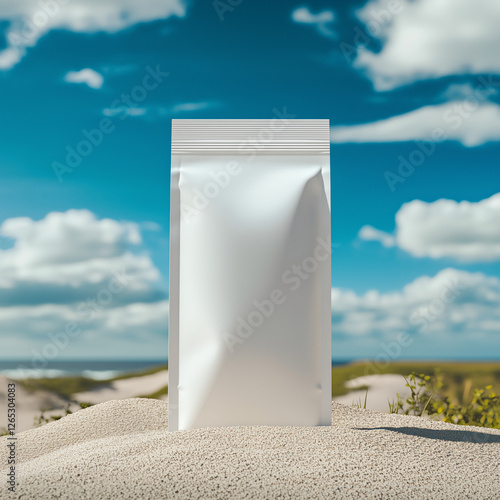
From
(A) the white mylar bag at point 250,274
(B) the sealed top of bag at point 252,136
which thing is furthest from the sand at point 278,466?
(B) the sealed top of bag at point 252,136

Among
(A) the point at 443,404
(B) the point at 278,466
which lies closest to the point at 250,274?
(B) the point at 278,466

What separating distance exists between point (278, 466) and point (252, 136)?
8.96 ft

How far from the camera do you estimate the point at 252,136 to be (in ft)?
15.1

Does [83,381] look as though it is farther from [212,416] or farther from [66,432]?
[212,416]

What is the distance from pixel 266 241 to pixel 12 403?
87.4 inches

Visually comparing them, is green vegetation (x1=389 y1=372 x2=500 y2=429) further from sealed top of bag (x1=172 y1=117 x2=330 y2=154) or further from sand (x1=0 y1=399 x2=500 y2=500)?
sealed top of bag (x1=172 y1=117 x2=330 y2=154)

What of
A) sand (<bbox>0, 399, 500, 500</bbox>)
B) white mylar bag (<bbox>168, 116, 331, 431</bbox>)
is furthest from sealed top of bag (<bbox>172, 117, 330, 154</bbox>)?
sand (<bbox>0, 399, 500, 500</bbox>)

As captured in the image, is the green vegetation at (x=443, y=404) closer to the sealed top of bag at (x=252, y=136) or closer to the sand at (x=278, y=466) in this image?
the sand at (x=278, y=466)

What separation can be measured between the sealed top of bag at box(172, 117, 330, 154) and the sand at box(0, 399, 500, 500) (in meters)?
2.31

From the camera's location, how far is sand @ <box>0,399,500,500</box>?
269 centimetres

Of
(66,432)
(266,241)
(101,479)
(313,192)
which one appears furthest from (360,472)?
(66,432)

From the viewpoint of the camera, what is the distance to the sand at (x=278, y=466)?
2.69 m

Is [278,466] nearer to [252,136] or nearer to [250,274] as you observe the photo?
[250,274]

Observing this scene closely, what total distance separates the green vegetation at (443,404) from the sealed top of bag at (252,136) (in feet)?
9.57
